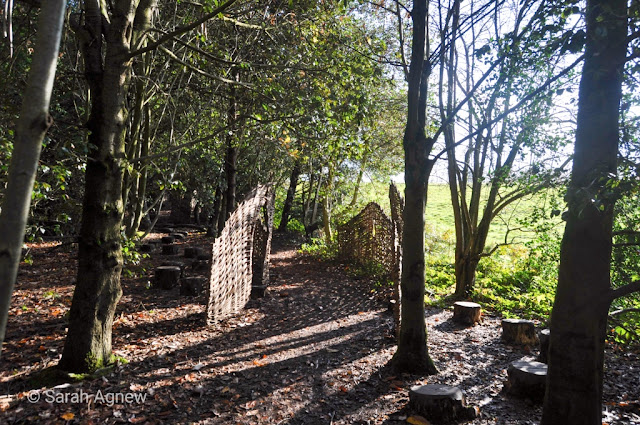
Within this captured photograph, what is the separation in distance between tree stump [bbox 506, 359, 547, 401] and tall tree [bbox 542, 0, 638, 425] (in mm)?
1118

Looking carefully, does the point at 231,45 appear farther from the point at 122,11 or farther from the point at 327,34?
the point at 122,11

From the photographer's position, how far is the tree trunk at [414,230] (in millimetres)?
4859

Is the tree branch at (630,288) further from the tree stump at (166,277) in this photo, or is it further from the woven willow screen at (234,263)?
the tree stump at (166,277)

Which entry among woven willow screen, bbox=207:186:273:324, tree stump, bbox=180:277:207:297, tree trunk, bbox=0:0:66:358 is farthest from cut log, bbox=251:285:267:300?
tree trunk, bbox=0:0:66:358

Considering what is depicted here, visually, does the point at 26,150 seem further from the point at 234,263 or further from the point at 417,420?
the point at 234,263

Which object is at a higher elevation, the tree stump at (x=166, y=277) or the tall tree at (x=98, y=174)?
the tall tree at (x=98, y=174)

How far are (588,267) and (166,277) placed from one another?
7429 mm

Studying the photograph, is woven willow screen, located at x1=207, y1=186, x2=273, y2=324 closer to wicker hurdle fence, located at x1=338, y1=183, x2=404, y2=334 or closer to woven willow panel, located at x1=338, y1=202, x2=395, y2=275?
wicker hurdle fence, located at x1=338, y1=183, x2=404, y2=334

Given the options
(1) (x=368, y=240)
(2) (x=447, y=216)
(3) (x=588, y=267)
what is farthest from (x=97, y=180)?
(2) (x=447, y=216)

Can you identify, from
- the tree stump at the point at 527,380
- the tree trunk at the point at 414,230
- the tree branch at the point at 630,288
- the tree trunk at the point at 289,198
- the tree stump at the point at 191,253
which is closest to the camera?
the tree branch at the point at 630,288

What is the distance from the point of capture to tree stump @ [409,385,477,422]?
3.75 meters

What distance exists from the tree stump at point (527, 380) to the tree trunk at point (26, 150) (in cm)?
455

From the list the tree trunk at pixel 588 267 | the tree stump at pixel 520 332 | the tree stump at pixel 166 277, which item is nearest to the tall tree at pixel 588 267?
→ the tree trunk at pixel 588 267

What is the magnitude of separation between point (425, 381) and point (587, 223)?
2674mm
